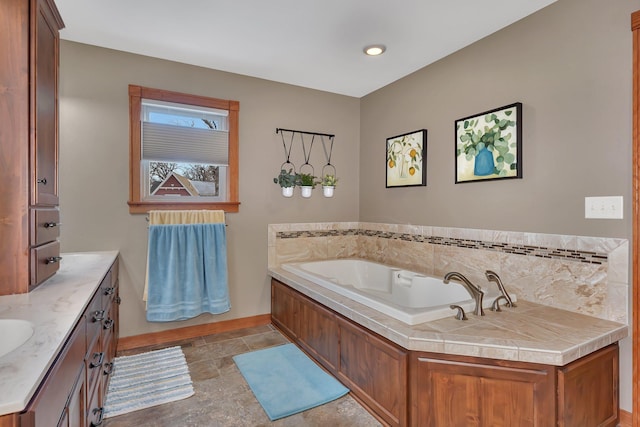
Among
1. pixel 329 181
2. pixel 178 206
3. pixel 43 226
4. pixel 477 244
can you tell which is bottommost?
pixel 477 244

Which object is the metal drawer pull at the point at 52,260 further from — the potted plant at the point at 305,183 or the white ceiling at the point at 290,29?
the potted plant at the point at 305,183

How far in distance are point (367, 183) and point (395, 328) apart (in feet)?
7.52

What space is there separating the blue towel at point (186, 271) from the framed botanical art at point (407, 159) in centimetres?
177

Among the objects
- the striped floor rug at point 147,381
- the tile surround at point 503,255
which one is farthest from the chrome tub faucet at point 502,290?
the striped floor rug at point 147,381

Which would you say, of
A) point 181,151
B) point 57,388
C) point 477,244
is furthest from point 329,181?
point 57,388

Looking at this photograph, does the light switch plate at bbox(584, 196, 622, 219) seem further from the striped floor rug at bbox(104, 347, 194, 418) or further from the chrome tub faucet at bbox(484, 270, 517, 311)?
the striped floor rug at bbox(104, 347, 194, 418)

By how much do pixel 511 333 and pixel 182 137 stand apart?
9.43ft

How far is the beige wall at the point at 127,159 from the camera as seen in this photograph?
2.67 meters

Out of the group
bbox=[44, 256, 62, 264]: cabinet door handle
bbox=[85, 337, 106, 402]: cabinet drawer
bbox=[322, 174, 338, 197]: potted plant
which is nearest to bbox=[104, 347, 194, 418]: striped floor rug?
bbox=[85, 337, 106, 402]: cabinet drawer

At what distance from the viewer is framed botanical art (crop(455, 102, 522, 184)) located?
2.32 meters

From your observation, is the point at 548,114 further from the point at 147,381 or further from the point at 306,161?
the point at 147,381

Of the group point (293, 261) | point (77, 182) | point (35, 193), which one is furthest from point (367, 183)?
point (35, 193)

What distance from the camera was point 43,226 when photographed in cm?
165

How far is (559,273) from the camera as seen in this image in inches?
82.6
